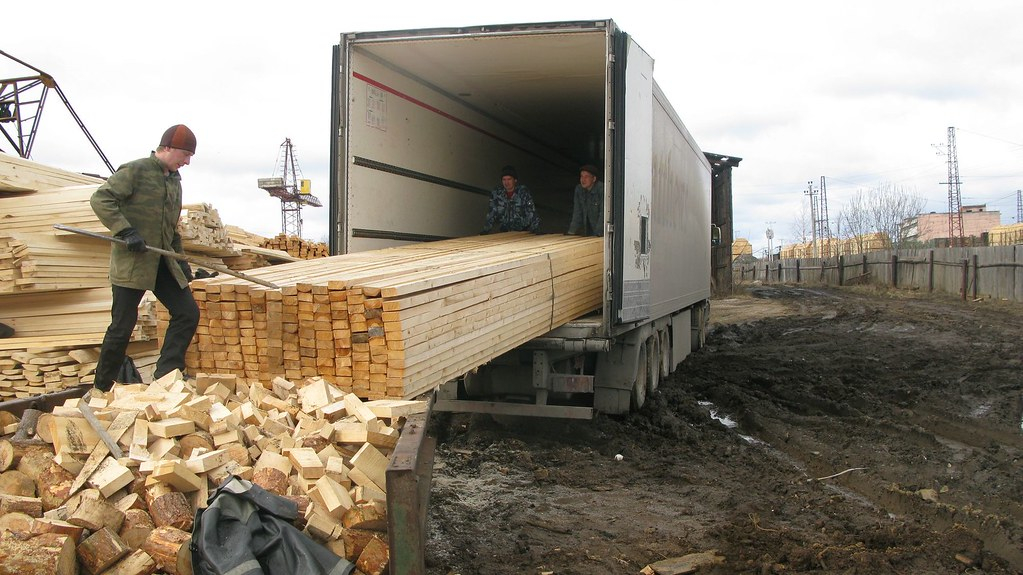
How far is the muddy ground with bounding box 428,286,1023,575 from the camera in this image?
4.46m

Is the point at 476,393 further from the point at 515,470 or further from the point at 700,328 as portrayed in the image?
the point at 700,328

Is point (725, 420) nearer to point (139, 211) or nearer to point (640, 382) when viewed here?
point (640, 382)

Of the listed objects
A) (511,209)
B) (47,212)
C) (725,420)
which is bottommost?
(725,420)

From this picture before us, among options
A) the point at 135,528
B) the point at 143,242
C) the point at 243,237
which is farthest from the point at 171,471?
the point at 243,237

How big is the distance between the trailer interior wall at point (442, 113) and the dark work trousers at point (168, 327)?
7.91ft

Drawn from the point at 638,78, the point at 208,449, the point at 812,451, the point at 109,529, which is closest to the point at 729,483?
the point at 812,451

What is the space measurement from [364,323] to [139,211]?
6.22 feet

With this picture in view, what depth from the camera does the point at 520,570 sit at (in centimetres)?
422

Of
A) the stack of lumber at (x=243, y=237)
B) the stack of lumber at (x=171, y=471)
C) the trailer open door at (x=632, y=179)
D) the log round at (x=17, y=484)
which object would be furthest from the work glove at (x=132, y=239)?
the stack of lumber at (x=243, y=237)

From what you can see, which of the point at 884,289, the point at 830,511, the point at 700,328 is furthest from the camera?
the point at 884,289

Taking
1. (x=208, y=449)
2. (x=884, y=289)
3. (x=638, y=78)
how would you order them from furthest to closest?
(x=884, y=289) < (x=638, y=78) < (x=208, y=449)

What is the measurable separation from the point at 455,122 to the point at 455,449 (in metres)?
4.21

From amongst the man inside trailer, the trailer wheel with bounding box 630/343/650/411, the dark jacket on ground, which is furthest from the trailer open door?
the dark jacket on ground

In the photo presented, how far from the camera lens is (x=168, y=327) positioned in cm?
461
